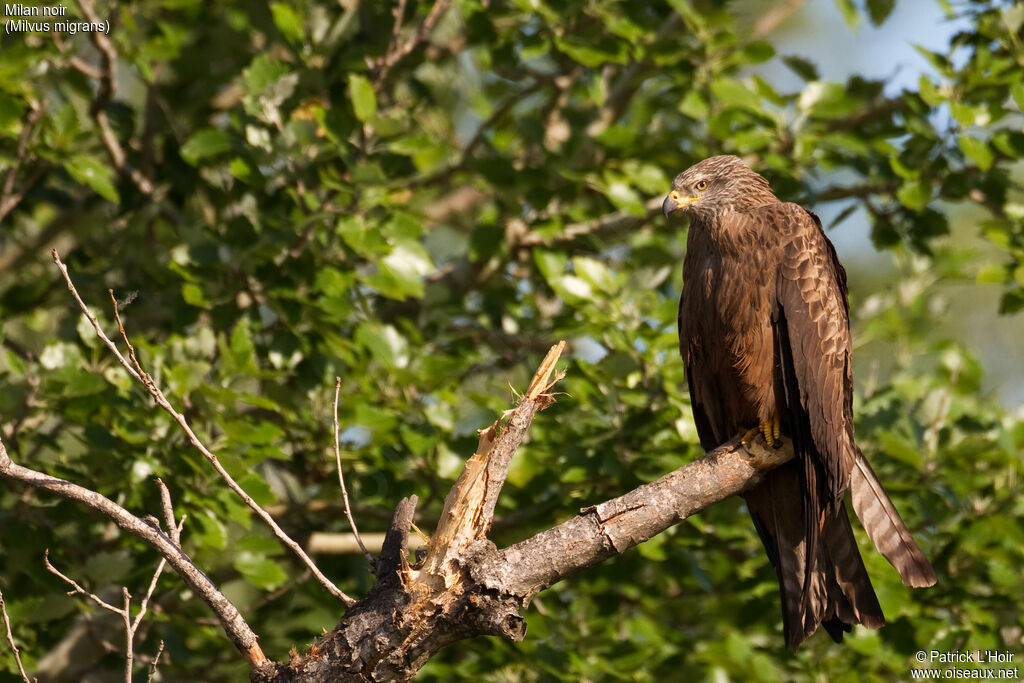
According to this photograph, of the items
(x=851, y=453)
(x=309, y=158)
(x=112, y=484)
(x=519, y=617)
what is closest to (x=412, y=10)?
(x=309, y=158)

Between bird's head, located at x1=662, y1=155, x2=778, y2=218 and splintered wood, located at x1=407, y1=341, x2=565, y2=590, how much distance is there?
1.75 meters

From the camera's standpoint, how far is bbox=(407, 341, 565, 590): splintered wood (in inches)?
104

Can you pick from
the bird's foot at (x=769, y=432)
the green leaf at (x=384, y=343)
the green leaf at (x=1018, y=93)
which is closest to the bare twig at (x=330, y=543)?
the green leaf at (x=384, y=343)

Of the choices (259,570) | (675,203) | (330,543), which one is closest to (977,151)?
(675,203)

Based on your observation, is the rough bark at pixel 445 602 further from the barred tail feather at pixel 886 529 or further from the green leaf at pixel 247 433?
the green leaf at pixel 247 433

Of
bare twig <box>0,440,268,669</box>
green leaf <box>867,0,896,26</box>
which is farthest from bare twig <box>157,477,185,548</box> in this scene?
green leaf <box>867,0,896,26</box>

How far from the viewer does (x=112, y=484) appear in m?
4.18

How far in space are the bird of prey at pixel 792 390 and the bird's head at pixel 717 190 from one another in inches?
0.5

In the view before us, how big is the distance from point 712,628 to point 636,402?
208cm

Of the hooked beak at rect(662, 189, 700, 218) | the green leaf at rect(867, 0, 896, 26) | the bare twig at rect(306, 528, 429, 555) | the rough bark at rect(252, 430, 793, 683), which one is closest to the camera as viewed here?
the rough bark at rect(252, 430, 793, 683)

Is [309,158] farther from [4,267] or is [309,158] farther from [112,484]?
[4,267]

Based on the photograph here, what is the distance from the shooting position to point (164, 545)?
2607 mm

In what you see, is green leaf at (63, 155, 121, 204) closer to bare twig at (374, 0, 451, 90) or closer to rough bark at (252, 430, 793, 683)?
bare twig at (374, 0, 451, 90)

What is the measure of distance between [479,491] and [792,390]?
1501mm
